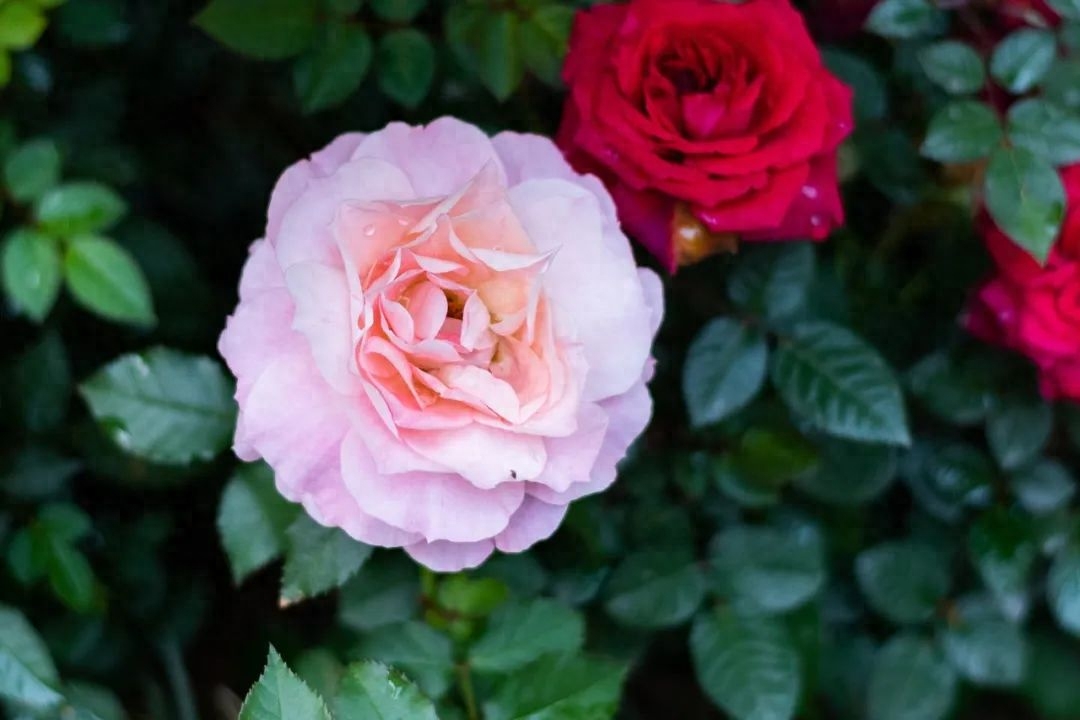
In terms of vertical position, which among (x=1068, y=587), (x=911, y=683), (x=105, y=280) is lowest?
(x=911, y=683)

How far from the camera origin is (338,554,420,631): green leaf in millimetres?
671

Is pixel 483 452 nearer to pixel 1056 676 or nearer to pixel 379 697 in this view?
pixel 379 697

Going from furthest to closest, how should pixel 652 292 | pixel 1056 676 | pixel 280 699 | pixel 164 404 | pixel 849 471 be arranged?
Result: pixel 1056 676
pixel 849 471
pixel 164 404
pixel 652 292
pixel 280 699

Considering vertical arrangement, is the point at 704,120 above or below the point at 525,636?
above

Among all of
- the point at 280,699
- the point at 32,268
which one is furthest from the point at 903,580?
the point at 32,268

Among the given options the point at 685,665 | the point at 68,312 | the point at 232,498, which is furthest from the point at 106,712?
the point at 685,665

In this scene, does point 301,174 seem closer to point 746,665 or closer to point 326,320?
point 326,320

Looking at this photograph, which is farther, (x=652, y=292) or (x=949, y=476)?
(x=949, y=476)

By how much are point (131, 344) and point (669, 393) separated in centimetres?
48

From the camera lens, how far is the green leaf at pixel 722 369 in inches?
28.4

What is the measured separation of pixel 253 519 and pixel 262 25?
0.33 metres

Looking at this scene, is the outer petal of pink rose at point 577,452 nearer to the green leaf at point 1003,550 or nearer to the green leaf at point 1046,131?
the green leaf at point 1046,131

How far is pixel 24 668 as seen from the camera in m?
0.56

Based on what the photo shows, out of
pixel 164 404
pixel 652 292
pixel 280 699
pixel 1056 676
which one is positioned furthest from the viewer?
pixel 1056 676
